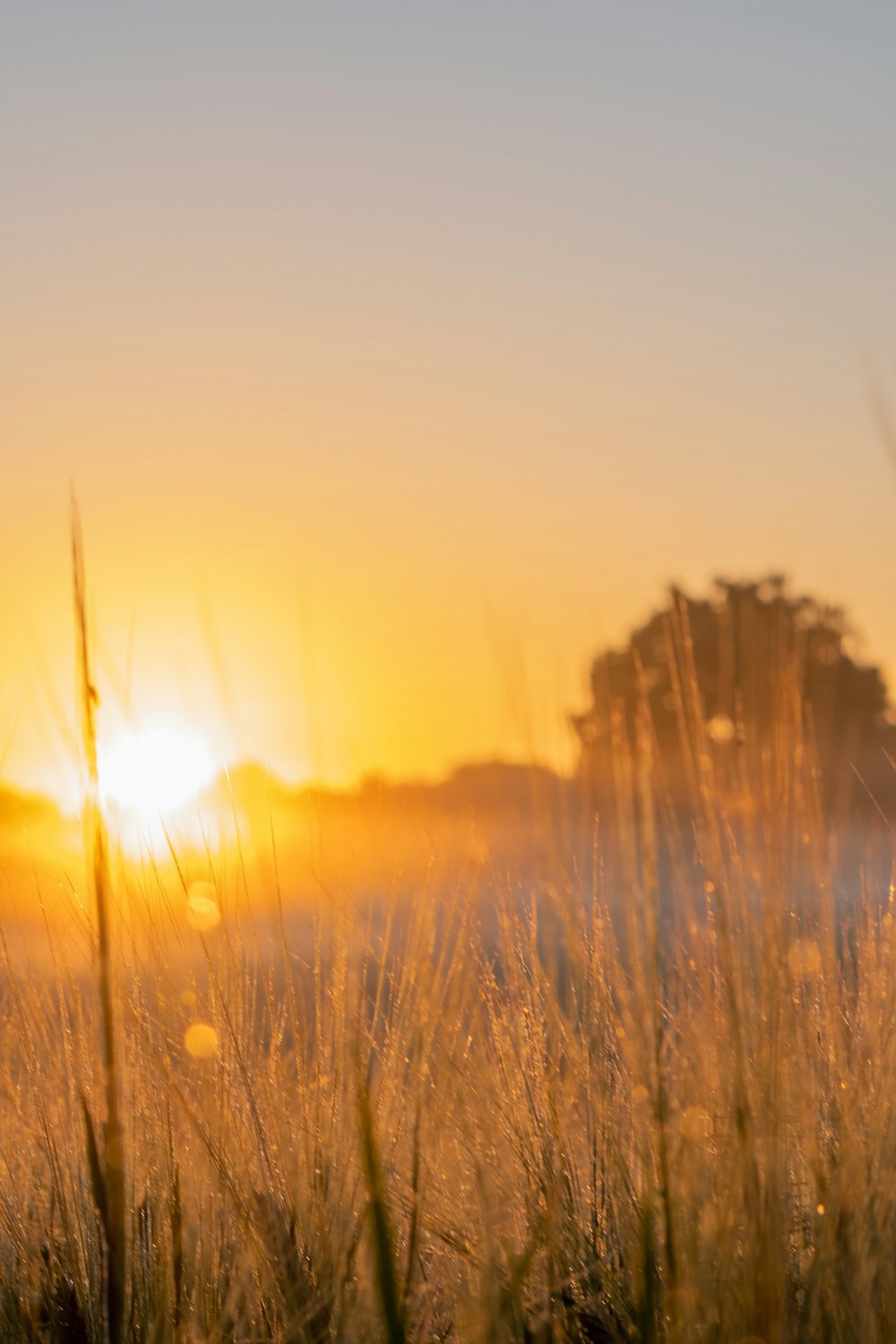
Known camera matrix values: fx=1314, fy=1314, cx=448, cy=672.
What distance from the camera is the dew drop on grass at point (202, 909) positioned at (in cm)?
212

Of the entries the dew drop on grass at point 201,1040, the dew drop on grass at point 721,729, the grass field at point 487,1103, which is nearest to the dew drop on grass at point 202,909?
the grass field at point 487,1103

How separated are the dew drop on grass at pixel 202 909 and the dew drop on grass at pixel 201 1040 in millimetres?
152

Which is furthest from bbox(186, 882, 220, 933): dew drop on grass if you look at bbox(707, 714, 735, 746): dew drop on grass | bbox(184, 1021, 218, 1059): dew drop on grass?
bbox(707, 714, 735, 746): dew drop on grass

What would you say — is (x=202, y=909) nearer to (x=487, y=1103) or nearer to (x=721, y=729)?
(x=487, y=1103)

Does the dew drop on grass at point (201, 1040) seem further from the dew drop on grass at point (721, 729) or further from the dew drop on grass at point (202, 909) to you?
the dew drop on grass at point (721, 729)

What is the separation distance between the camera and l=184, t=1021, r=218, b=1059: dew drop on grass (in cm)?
204

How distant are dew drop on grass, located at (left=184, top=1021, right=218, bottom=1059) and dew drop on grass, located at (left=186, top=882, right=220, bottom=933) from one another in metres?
0.15

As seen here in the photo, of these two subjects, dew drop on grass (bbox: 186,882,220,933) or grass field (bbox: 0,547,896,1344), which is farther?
dew drop on grass (bbox: 186,882,220,933)

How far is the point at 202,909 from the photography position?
214 cm

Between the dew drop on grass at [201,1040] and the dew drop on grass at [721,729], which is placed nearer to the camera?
the dew drop on grass at [721,729]

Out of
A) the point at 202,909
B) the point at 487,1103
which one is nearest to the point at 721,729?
the point at 487,1103

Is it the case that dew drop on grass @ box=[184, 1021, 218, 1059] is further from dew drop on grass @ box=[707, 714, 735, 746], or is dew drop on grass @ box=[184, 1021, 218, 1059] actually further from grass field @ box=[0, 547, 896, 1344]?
dew drop on grass @ box=[707, 714, 735, 746]

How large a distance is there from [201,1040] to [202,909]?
21 centimetres

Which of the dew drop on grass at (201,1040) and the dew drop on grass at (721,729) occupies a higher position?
the dew drop on grass at (721,729)
